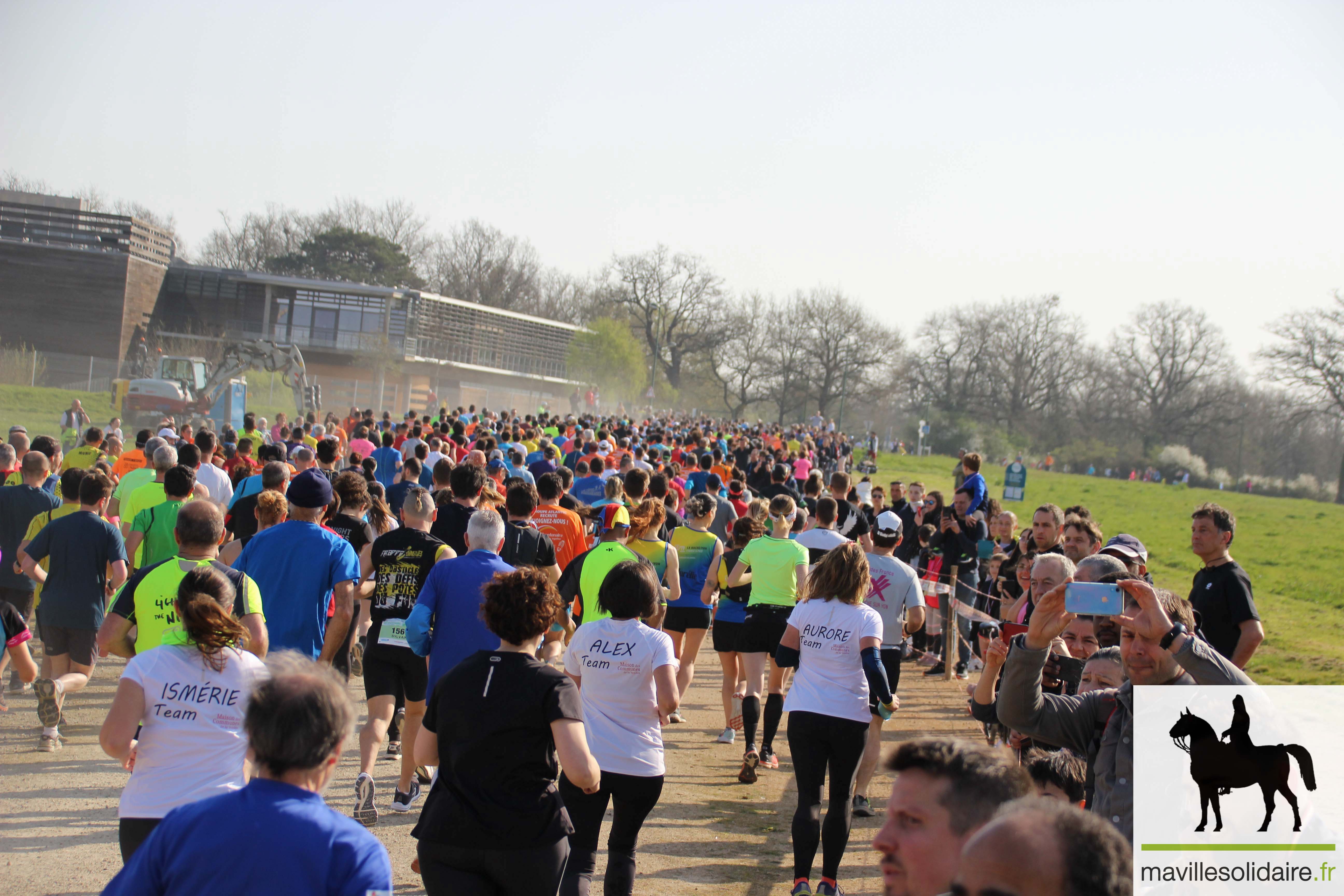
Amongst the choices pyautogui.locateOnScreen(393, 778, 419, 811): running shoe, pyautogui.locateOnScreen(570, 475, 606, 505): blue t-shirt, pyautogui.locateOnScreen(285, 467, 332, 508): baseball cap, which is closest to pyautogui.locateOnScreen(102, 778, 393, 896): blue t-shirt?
pyautogui.locateOnScreen(285, 467, 332, 508): baseball cap

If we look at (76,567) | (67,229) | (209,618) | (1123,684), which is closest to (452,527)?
(76,567)

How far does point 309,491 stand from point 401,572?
2.59 ft

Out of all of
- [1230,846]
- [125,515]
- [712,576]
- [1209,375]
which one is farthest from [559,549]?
[1209,375]

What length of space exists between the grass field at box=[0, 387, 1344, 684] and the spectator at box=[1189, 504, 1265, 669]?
8.86m

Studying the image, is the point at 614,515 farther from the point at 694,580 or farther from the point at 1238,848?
the point at 1238,848

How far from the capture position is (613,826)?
4.55 metres

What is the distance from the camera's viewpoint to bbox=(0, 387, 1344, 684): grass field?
16.0 m

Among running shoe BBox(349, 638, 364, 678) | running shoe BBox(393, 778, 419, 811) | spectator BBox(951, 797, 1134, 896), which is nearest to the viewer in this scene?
spectator BBox(951, 797, 1134, 896)

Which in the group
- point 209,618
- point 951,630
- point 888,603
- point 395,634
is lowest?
point 951,630

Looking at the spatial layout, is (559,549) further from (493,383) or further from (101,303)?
(493,383)

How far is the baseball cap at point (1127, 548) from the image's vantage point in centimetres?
466

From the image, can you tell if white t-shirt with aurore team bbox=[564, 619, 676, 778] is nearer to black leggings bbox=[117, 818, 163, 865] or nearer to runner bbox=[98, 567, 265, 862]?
runner bbox=[98, 567, 265, 862]

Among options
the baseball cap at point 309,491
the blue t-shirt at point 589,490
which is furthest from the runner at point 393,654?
the blue t-shirt at point 589,490

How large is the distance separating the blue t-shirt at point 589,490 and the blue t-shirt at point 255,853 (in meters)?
8.81
